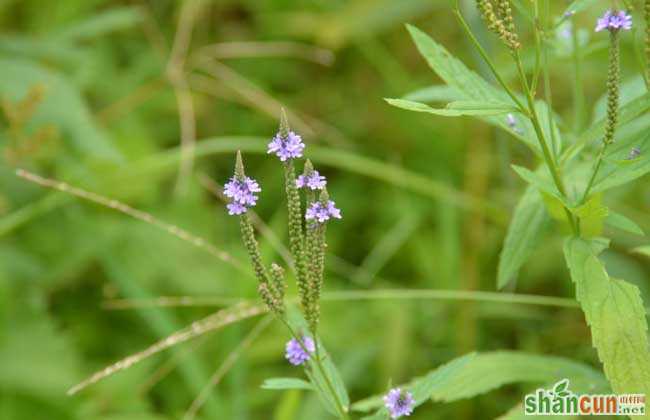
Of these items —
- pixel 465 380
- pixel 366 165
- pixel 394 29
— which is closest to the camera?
pixel 465 380

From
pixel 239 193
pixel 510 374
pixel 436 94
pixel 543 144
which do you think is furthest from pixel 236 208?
pixel 510 374

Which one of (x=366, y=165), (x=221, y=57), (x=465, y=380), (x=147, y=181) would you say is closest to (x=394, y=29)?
(x=221, y=57)

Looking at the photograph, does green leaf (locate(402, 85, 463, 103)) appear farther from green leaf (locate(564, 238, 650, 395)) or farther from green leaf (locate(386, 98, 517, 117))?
green leaf (locate(564, 238, 650, 395))

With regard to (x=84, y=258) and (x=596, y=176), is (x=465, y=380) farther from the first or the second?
(x=84, y=258)

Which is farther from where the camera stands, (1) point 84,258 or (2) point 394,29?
(2) point 394,29

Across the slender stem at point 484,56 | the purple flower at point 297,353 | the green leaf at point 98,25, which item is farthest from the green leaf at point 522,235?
the green leaf at point 98,25

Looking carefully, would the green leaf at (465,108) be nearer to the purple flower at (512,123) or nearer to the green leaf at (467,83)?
the green leaf at (467,83)
